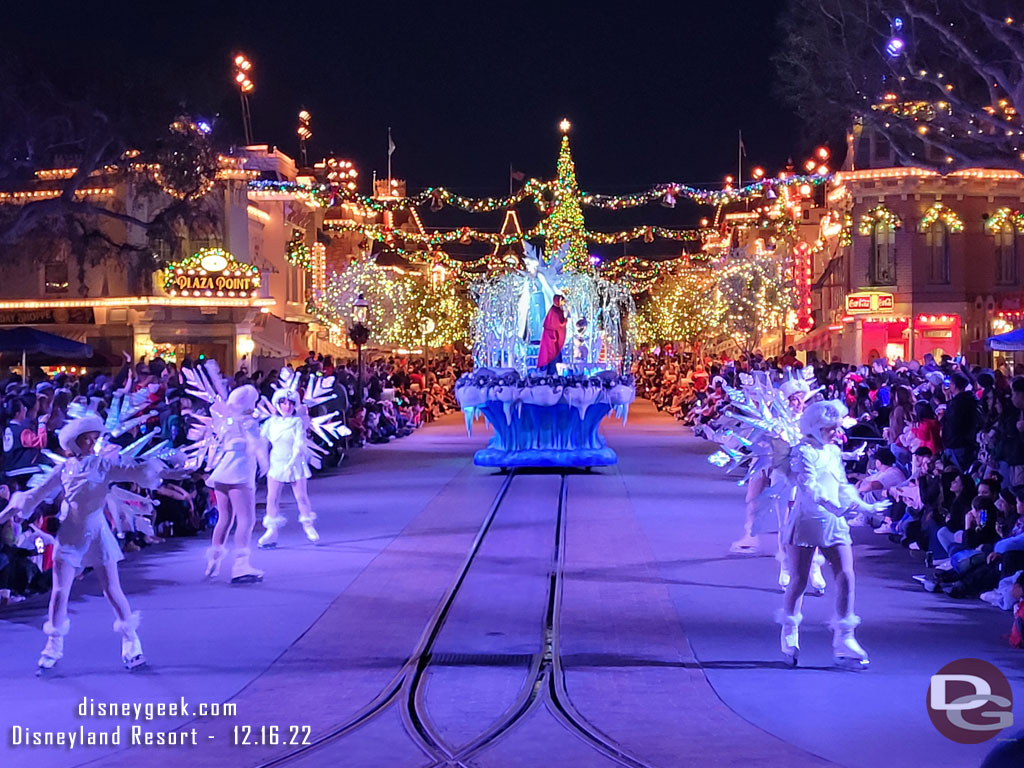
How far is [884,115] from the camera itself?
25.3 meters

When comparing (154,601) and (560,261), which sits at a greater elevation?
(560,261)

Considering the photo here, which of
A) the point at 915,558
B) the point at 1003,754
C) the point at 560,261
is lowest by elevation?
the point at 915,558

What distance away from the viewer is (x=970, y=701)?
8398 mm

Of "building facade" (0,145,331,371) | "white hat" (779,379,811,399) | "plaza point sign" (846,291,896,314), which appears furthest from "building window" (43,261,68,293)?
"white hat" (779,379,811,399)

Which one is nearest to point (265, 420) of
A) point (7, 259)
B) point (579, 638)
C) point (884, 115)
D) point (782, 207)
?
point (579, 638)

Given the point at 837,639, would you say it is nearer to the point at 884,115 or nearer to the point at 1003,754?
the point at 1003,754

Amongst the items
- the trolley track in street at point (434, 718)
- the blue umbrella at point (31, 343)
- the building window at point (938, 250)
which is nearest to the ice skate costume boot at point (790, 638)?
the trolley track in street at point (434, 718)

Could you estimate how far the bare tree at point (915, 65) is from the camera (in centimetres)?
2292

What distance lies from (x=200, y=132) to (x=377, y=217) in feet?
148

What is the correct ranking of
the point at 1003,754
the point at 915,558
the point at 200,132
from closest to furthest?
the point at 1003,754
the point at 915,558
the point at 200,132

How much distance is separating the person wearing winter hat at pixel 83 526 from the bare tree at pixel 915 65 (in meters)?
16.4

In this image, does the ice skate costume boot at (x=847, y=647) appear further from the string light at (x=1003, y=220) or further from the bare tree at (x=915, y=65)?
the string light at (x=1003, y=220)

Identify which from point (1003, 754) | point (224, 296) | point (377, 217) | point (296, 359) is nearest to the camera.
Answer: point (1003, 754)

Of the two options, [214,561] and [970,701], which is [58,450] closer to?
[214,561]
